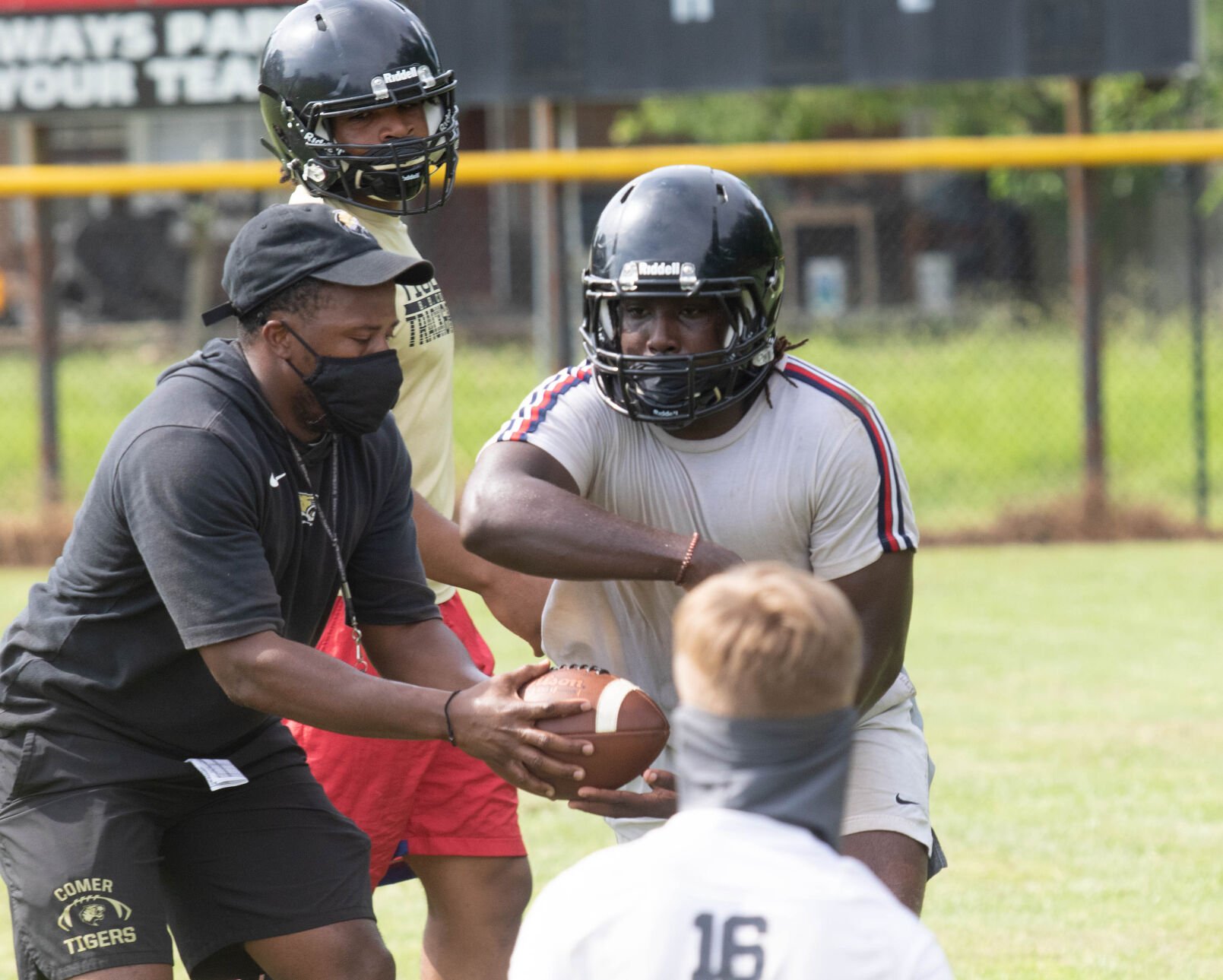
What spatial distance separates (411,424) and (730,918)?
8.83 ft

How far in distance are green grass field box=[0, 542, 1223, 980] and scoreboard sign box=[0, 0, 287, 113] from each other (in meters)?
3.39

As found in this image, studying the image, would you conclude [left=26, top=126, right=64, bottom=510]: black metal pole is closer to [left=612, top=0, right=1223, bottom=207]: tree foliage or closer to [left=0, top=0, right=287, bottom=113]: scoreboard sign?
[left=0, top=0, right=287, bottom=113]: scoreboard sign

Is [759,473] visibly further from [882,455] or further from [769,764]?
[769,764]

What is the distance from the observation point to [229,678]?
11.3 feet

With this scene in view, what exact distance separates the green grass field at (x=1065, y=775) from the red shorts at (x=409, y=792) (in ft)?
2.68

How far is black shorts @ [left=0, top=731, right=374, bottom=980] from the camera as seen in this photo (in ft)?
11.5

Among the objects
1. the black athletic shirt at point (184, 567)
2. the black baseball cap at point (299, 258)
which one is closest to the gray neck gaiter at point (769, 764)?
the black athletic shirt at point (184, 567)

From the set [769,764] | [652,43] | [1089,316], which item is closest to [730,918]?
[769,764]

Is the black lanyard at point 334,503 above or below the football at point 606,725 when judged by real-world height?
above

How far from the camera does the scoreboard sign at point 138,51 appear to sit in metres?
11.9

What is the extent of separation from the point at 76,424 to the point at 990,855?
9964 millimetres

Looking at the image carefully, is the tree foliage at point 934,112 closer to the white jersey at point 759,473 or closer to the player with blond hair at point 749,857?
the white jersey at point 759,473

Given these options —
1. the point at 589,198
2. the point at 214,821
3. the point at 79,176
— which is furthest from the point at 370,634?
the point at 589,198

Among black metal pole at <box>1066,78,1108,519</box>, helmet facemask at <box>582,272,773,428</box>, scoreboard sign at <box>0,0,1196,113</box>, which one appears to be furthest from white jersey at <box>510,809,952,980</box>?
black metal pole at <box>1066,78,1108,519</box>
